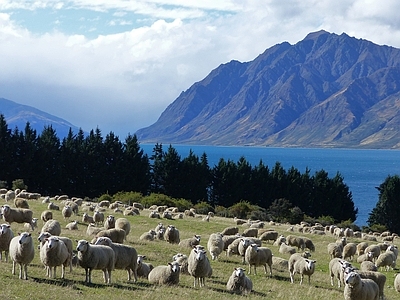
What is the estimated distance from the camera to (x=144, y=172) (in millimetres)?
77688

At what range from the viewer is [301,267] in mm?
19859

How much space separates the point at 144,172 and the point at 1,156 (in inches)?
759

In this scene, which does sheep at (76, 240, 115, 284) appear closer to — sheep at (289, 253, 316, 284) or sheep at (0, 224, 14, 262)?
sheep at (0, 224, 14, 262)

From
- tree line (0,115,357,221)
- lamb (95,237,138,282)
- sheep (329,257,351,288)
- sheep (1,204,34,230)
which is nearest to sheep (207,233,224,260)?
sheep (329,257,351,288)

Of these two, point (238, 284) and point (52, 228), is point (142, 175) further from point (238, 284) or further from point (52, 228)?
point (238, 284)

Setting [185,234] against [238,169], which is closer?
[185,234]

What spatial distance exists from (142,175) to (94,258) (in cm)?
6187

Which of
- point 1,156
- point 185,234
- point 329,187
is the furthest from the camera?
point 329,187

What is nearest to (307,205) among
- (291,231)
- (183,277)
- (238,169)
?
(238,169)

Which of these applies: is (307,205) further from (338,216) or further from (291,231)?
(291,231)

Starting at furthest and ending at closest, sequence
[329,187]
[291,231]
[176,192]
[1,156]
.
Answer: [329,187] → [176,192] → [1,156] → [291,231]

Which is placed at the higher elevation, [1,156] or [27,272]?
[1,156]

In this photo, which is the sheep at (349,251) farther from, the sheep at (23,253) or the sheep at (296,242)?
the sheep at (23,253)

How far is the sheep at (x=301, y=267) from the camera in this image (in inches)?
773
